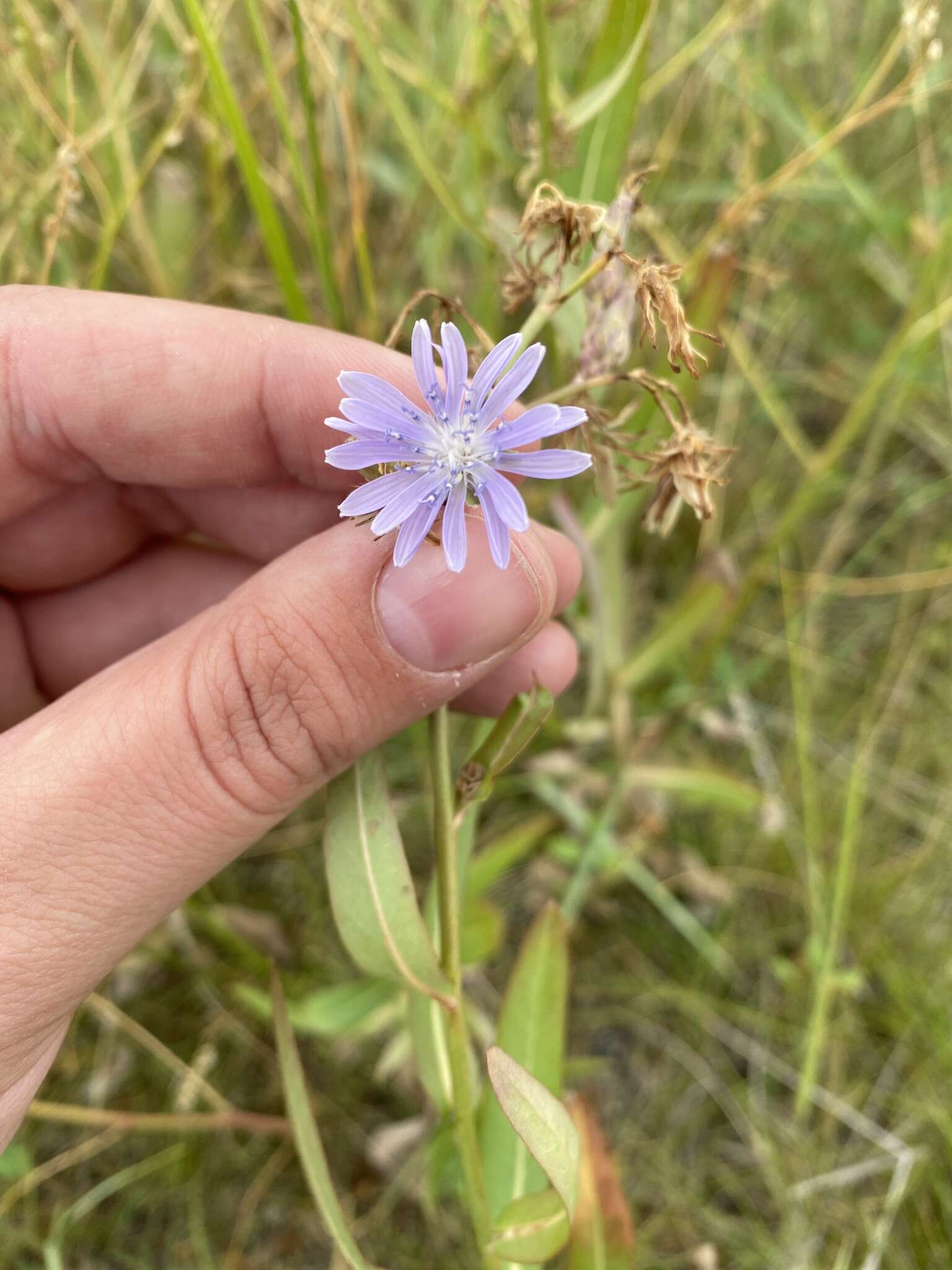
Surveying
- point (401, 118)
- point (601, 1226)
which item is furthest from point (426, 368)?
point (601, 1226)

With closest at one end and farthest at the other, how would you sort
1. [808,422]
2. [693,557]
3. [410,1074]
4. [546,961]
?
[546,961] < [410,1074] < [693,557] < [808,422]

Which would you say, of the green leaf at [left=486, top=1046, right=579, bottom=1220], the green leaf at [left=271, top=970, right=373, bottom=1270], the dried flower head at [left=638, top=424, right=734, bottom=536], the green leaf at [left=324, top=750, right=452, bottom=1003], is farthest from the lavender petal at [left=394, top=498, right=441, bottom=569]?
the green leaf at [left=271, top=970, right=373, bottom=1270]

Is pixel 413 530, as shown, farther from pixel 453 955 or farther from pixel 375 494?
pixel 453 955

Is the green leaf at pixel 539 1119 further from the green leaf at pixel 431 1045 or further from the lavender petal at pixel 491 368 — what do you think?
the lavender petal at pixel 491 368

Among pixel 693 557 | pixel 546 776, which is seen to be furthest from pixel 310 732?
pixel 693 557

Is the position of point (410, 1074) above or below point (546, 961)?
below

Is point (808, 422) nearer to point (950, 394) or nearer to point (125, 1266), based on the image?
point (950, 394)
